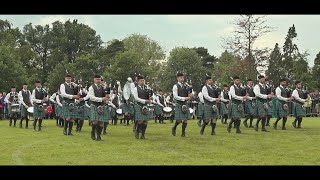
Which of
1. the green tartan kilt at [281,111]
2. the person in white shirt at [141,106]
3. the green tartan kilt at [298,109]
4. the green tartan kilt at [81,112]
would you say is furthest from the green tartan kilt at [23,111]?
the green tartan kilt at [298,109]

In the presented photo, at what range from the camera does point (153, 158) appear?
28.5ft

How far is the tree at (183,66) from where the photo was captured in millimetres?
59725

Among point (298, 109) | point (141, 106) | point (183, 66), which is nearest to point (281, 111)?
Result: point (298, 109)

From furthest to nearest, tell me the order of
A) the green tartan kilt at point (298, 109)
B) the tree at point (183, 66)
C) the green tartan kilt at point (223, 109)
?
the tree at point (183, 66), the green tartan kilt at point (223, 109), the green tartan kilt at point (298, 109)

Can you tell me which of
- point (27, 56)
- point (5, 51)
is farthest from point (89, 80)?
point (5, 51)

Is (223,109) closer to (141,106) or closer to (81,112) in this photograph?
(81,112)

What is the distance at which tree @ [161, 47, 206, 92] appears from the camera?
59725 millimetres

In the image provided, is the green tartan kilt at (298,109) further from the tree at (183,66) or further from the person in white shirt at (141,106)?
the tree at (183,66)

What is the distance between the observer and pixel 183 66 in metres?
60.8

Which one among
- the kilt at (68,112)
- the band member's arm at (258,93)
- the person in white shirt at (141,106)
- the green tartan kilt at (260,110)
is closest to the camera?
the person in white shirt at (141,106)

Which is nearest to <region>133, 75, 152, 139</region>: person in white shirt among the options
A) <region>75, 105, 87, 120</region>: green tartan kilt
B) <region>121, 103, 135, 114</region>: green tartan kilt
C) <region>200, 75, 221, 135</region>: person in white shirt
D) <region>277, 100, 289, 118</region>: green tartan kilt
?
<region>200, 75, 221, 135</region>: person in white shirt
